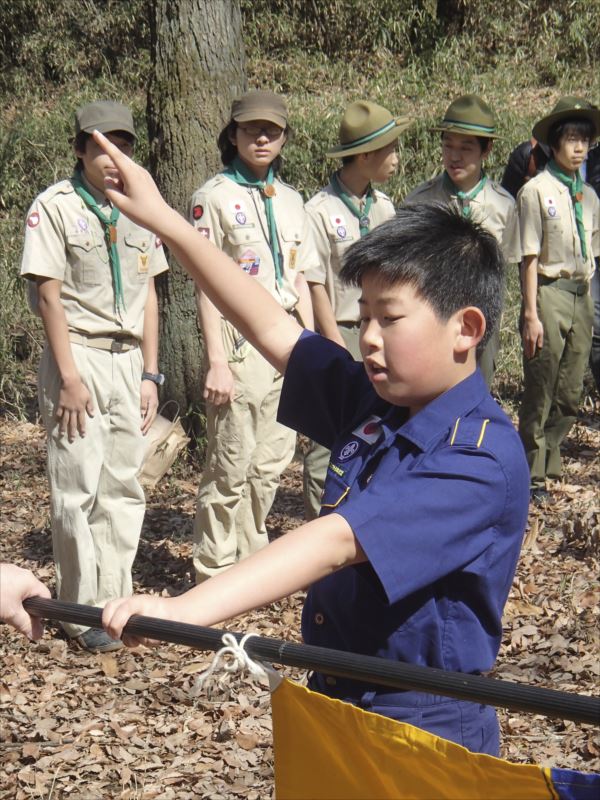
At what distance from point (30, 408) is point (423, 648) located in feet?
22.8

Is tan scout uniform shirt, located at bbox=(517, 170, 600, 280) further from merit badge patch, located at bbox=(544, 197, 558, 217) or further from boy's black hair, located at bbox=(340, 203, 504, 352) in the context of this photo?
boy's black hair, located at bbox=(340, 203, 504, 352)

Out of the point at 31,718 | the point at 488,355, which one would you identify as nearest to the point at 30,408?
the point at 488,355

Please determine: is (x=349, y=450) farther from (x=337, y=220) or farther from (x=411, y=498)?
(x=337, y=220)

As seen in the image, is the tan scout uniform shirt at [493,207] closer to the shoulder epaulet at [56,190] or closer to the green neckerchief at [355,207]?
the green neckerchief at [355,207]

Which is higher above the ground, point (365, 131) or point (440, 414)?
point (365, 131)

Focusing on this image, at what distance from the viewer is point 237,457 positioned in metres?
5.21

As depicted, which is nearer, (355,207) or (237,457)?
(237,457)

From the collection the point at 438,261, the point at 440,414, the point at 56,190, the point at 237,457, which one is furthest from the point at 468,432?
the point at 237,457

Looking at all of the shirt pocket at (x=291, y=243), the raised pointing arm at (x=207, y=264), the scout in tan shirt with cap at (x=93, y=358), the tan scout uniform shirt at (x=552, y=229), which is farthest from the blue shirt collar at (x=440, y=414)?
the tan scout uniform shirt at (x=552, y=229)

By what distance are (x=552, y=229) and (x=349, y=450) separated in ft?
15.2

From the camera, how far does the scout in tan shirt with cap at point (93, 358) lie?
15.2ft

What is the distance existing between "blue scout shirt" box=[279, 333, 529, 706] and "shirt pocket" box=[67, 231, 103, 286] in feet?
8.80

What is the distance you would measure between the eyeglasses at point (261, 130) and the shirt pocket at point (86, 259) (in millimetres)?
951

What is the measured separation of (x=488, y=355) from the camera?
20.8ft
